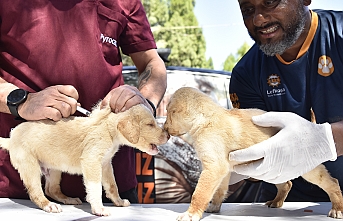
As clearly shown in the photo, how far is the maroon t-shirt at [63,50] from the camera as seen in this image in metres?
2.15

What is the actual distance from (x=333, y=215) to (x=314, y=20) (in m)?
1.18

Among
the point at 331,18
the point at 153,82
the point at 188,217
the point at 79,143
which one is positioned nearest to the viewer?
the point at 188,217

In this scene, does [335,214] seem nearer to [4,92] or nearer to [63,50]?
[63,50]

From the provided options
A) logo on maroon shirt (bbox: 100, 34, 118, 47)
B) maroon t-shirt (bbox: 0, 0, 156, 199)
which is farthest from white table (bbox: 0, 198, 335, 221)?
logo on maroon shirt (bbox: 100, 34, 118, 47)

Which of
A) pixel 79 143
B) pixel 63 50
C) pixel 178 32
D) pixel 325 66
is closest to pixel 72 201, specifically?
pixel 79 143

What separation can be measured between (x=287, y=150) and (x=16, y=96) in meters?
1.22

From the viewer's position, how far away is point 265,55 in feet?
9.24

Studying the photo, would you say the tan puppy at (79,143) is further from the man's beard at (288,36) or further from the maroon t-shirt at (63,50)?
the man's beard at (288,36)

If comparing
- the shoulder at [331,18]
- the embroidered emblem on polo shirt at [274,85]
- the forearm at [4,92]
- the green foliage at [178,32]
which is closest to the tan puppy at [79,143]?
the forearm at [4,92]

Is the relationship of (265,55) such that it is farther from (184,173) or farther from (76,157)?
(184,173)

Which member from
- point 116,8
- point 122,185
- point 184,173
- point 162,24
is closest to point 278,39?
point 116,8

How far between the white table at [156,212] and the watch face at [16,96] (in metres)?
0.48

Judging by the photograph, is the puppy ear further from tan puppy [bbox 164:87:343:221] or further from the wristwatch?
the wristwatch

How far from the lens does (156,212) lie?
2.09m
